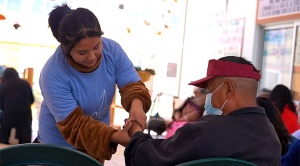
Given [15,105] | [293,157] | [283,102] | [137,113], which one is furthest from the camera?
[15,105]

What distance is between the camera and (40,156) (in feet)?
3.93

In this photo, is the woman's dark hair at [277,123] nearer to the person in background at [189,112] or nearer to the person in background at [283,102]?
the person in background at [283,102]

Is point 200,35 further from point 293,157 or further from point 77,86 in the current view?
point 77,86

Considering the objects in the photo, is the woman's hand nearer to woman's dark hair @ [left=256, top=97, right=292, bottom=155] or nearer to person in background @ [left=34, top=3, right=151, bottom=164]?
person in background @ [left=34, top=3, right=151, bottom=164]

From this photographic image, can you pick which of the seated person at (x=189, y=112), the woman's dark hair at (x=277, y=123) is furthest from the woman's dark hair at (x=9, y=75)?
the woman's dark hair at (x=277, y=123)

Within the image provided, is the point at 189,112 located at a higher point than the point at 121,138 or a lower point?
lower

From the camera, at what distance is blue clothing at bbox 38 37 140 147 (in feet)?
5.35

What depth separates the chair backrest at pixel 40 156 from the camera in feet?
3.84

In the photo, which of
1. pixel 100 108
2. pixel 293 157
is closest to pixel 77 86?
pixel 100 108

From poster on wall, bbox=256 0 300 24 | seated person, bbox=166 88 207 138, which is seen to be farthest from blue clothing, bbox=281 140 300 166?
poster on wall, bbox=256 0 300 24

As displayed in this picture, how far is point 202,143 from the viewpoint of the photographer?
4.06 feet

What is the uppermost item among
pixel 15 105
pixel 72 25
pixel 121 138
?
pixel 72 25

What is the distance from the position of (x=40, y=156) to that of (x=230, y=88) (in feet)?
2.06

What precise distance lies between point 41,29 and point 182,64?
8.87 feet
